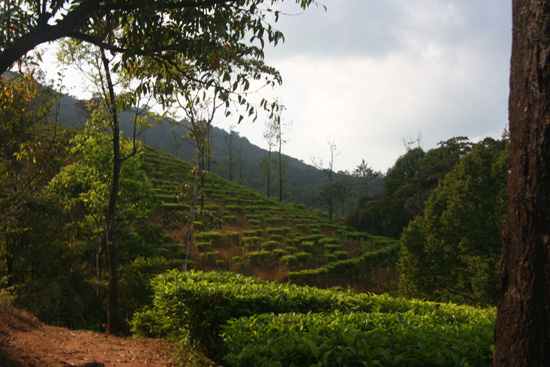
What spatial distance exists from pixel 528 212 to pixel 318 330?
2.12 m

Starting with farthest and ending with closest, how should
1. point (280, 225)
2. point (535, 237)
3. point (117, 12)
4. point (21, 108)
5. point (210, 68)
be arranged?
point (280, 225)
point (21, 108)
point (210, 68)
point (117, 12)
point (535, 237)

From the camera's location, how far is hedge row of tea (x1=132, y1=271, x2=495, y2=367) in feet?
10.2

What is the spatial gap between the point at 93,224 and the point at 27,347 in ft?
33.4

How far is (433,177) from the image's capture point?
37.5 metres

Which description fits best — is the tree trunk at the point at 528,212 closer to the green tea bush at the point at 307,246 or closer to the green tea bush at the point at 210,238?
the green tea bush at the point at 210,238

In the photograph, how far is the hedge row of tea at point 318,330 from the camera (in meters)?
3.10

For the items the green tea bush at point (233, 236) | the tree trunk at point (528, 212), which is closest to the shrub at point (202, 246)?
the green tea bush at point (233, 236)

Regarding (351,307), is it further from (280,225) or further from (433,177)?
(433,177)

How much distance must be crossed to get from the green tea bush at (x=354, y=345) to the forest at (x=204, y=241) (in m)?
0.02

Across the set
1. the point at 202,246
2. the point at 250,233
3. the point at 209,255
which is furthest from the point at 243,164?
the point at 209,255

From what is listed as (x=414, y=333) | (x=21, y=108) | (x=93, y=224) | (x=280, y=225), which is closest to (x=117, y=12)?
(x=21, y=108)

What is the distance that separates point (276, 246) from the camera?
29438 millimetres

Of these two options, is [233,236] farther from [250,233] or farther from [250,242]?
[250,233]

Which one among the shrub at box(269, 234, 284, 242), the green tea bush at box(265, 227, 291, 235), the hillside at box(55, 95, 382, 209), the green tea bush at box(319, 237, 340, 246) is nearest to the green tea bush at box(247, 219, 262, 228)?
the green tea bush at box(265, 227, 291, 235)
